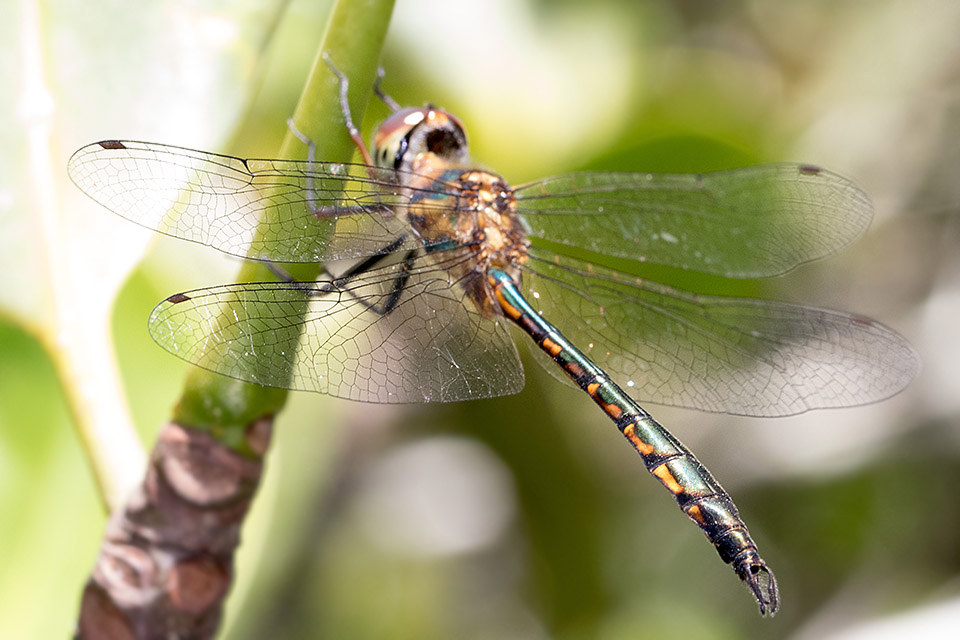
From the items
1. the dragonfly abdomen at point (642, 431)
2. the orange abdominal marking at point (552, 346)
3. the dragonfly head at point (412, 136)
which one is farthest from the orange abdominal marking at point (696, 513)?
the dragonfly head at point (412, 136)

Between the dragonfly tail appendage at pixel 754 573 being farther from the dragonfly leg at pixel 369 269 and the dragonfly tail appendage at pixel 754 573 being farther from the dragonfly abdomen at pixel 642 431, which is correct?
the dragonfly leg at pixel 369 269

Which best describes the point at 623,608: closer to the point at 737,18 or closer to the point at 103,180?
the point at 103,180

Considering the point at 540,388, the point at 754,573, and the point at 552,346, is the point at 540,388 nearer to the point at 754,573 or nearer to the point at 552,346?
the point at 552,346

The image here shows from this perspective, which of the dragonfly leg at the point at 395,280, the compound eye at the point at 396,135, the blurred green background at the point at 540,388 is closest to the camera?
the blurred green background at the point at 540,388

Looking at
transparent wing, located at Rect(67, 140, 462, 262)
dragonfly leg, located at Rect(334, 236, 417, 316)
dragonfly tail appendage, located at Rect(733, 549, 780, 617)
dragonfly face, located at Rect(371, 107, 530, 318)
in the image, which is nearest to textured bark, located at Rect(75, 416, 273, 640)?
transparent wing, located at Rect(67, 140, 462, 262)

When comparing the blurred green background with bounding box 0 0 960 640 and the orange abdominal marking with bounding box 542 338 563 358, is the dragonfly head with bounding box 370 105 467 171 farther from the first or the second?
the orange abdominal marking with bounding box 542 338 563 358

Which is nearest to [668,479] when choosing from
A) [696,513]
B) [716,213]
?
[696,513]
